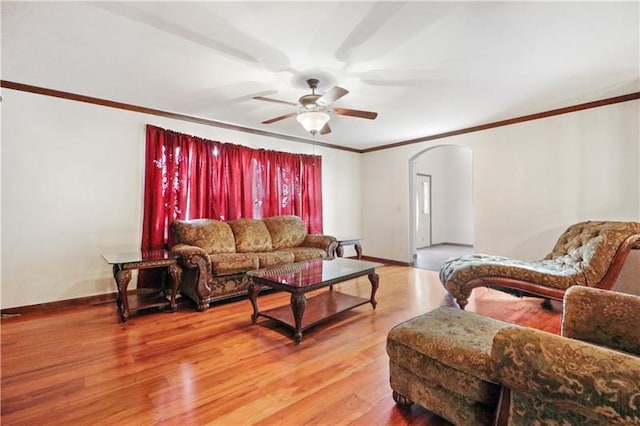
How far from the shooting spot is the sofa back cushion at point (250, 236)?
431 centimetres

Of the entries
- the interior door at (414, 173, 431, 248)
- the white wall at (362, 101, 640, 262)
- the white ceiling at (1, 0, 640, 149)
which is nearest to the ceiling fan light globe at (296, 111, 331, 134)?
the white ceiling at (1, 0, 640, 149)

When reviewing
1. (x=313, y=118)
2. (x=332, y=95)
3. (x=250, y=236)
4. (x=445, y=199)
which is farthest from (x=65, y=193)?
(x=445, y=199)

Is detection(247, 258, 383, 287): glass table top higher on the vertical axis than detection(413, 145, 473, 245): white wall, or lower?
lower

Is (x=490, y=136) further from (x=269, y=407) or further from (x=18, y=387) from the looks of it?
(x=18, y=387)

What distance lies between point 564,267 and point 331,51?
329cm

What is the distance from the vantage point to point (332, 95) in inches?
112

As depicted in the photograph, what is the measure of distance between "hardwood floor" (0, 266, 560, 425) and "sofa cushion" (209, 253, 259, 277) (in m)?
0.46

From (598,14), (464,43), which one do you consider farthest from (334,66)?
(598,14)

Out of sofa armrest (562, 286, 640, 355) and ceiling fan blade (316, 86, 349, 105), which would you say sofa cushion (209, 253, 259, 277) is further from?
sofa armrest (562, 286, 640, 355)

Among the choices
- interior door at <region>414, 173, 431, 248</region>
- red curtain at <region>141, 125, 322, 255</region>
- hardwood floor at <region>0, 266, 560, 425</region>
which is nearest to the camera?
hardwood floor at <region>0, 266, 560, 425</region>

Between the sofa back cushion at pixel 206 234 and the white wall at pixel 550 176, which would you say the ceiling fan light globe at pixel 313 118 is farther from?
the white wall at pixel 550 176

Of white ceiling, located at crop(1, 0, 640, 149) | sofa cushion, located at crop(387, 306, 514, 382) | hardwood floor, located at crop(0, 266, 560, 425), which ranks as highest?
white ceiling, located at crop(1, 0, 640, 149)

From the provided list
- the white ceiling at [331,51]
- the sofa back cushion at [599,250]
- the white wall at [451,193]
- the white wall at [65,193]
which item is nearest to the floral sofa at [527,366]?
the sofa back cushion at [599,250]

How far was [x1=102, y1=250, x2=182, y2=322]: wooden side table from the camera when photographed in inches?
119
